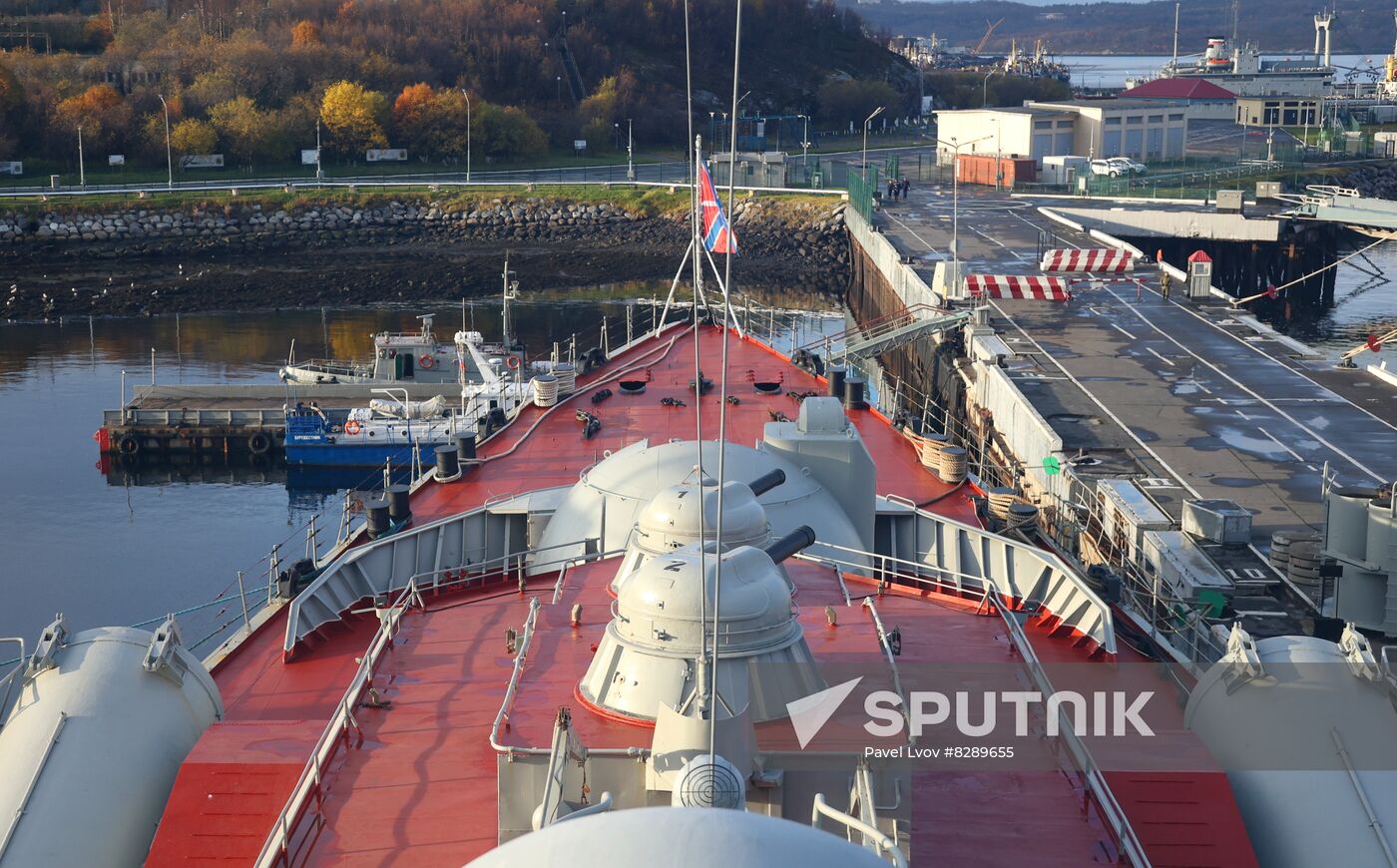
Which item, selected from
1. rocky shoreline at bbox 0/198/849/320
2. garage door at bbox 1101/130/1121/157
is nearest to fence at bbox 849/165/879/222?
rocky shoreline at bbox 0/198/849/320

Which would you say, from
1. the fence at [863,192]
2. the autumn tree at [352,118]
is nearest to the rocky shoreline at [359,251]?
the fence at [863,192]

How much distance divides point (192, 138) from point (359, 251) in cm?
2722

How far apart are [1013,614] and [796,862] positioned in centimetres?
1281

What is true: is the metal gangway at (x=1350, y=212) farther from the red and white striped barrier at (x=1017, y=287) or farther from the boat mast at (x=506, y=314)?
the boat mast at (x=506, y=314)

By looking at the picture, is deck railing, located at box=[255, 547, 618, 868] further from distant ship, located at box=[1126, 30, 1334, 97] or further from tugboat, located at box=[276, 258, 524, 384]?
distant ship, located at box=[1126, 30, 1334, 97]

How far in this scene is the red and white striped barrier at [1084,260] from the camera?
201 feet

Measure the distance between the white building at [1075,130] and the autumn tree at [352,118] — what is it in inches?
1837

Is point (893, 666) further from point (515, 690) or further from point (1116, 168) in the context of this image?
point (1116, 168)

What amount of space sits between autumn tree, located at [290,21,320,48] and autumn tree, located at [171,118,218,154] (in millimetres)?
23148

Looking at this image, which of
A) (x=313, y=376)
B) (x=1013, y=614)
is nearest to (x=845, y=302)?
(x=313, y=376)

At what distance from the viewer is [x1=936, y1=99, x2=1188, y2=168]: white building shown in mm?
102375

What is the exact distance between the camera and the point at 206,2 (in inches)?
6383

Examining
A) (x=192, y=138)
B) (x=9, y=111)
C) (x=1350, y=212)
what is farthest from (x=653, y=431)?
(x=9, y=111)

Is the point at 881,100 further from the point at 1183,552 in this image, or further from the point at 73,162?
the point at 1183,552
